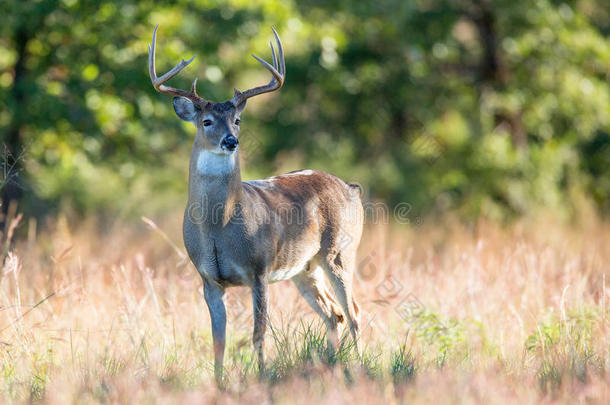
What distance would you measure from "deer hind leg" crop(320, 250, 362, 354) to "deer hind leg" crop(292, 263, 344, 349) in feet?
0.38

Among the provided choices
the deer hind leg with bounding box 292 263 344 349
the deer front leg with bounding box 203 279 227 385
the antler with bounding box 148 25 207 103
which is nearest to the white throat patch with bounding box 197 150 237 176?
the antler with bounding box 148 25 207 103

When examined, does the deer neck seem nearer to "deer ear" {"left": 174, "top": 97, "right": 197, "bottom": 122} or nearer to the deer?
the deer

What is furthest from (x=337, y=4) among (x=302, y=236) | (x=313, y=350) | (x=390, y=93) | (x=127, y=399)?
(x=127, y=399)

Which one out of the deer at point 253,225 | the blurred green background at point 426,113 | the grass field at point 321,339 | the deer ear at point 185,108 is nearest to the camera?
the grass field at point 321,339

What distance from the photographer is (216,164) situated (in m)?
5.85

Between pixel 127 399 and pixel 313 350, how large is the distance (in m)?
1.26

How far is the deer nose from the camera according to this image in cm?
570

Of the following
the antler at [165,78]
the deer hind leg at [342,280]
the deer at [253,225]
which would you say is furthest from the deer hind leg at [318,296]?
the antler at [165,78]

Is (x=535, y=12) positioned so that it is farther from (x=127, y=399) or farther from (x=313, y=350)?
(x=127, y=399)

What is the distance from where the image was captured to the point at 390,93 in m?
14.7

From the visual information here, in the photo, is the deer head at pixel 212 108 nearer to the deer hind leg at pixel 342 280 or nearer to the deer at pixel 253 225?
the deer at pixel 253 225

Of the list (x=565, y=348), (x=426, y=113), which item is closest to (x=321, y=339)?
(x=565, y=348)

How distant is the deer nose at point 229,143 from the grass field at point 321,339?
3.59 ft

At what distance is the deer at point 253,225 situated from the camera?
5.69 metres
